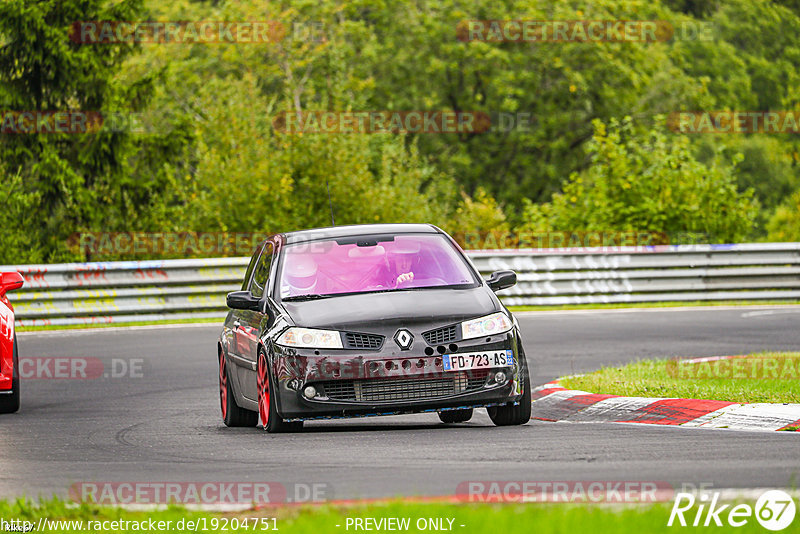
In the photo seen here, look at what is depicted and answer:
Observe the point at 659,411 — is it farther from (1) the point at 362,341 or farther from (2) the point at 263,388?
(2) the point at 263,388

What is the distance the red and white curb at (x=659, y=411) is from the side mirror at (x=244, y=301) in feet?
7.73

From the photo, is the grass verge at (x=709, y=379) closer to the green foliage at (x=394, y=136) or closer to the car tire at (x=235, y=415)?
the car tire at (x=235, y=415)

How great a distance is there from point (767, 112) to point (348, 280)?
61653 mm

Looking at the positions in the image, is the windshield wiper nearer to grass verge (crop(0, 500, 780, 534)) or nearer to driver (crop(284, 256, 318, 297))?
driver (crop(284, 256, 318, 297))

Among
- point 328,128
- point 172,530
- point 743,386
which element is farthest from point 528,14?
point 172,530

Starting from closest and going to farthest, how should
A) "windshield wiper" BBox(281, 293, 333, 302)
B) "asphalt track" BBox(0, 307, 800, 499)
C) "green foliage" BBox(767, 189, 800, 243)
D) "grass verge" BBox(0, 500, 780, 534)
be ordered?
1. "grass verge" BBox(0, 500, 780, 534)
2. "asphalt track" BBox(0, 307, 800, 499)
3. "windshield wiper" BBox(281, 293, 333, 302)
4. "green foliage" BBox(767, 189, 800, 243)

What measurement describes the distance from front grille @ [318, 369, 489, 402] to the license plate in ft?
0.21

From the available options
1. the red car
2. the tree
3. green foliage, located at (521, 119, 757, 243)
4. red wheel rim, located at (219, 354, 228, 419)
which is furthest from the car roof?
green foliage, located at (521, 119, 757, 243)

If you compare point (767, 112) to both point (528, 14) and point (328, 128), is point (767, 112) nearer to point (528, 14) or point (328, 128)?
point (528, 14)

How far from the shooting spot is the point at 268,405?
10.7 meters

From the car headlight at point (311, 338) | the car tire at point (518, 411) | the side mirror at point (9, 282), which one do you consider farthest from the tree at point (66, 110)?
the car tire at point (518, 411)

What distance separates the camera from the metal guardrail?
76.9 ft

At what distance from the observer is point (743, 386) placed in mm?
12164

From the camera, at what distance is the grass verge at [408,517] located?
590 cm
